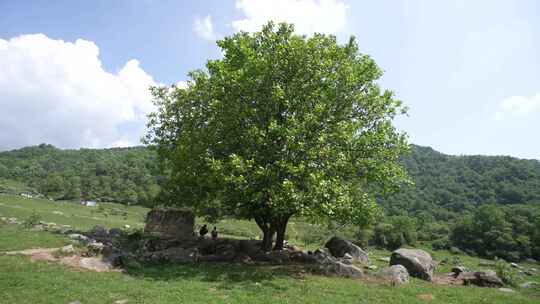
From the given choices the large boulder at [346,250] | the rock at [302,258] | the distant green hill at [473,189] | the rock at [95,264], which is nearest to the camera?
the rock at [95,264]

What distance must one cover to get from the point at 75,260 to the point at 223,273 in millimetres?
9632

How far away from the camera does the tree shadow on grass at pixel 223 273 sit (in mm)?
21109

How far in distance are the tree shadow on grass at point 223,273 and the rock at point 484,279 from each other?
1297 centimetres

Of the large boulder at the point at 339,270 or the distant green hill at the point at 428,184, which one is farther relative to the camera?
the distant green hill at the point at 428,184

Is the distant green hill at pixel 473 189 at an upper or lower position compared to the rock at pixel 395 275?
upper

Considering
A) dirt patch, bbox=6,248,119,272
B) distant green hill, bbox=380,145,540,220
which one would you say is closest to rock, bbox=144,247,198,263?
dirt patch, bbox=6,248,119,272

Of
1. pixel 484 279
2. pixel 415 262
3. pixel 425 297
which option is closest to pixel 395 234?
pixel 484 279

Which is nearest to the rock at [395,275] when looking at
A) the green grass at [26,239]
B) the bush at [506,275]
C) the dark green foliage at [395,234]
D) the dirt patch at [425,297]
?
the dirt patch at [425,297]

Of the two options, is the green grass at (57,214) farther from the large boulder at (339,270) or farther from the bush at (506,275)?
the bush at (506,275)

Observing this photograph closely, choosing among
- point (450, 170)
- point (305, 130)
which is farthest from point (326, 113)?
point (450, 170)

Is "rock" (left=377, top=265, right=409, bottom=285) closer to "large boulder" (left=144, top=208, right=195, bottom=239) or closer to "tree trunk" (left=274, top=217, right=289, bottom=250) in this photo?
"tree trunk" (left=274, top=217, right=289, bottom=250)

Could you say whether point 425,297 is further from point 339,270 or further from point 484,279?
point 484,279

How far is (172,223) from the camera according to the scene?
42.4m

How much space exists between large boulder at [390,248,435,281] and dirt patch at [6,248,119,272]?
20.7 metres
